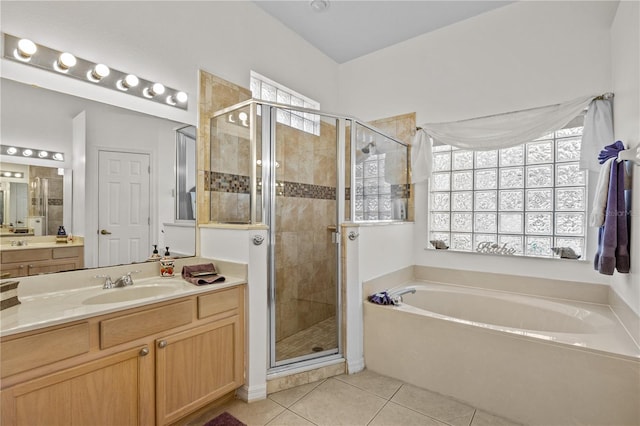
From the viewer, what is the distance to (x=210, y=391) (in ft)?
5.95

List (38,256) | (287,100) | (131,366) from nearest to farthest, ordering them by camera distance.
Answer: (131,366) < (38,256) < (287,100)

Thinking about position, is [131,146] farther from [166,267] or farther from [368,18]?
[368,18]

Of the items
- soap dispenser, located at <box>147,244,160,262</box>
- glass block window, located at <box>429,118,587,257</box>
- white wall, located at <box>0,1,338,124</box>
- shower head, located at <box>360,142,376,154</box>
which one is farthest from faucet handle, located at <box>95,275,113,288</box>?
glass block window, located at <box>429,118,587,257</box>

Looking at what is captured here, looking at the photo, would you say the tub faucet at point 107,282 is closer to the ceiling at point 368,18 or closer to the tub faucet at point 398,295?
the tub faucet at point 398,295

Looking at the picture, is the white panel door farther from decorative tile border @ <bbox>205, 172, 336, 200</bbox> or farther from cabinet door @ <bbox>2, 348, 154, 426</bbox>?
cabinet door @ <bbox>2, 348, 154, 426</bbox>

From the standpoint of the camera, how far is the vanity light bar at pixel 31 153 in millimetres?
1552

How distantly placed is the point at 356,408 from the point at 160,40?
2.81m

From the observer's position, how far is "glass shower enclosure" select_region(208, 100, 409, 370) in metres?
2.19

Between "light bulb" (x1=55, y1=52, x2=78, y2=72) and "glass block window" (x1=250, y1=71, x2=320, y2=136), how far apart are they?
4.03 ft

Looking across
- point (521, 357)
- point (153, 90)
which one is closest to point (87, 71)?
point (153, 90)

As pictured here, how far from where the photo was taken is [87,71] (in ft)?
5.88

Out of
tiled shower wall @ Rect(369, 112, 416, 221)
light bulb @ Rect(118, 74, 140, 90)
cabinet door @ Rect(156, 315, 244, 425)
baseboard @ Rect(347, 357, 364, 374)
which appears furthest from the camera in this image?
tiled shower wall @ Rect(369, 112, 416, 221)

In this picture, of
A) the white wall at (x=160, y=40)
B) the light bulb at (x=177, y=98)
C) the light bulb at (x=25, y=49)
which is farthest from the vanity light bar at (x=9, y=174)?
the light bulb at (x=177, y=98)

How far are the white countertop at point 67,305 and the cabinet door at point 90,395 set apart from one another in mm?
225
